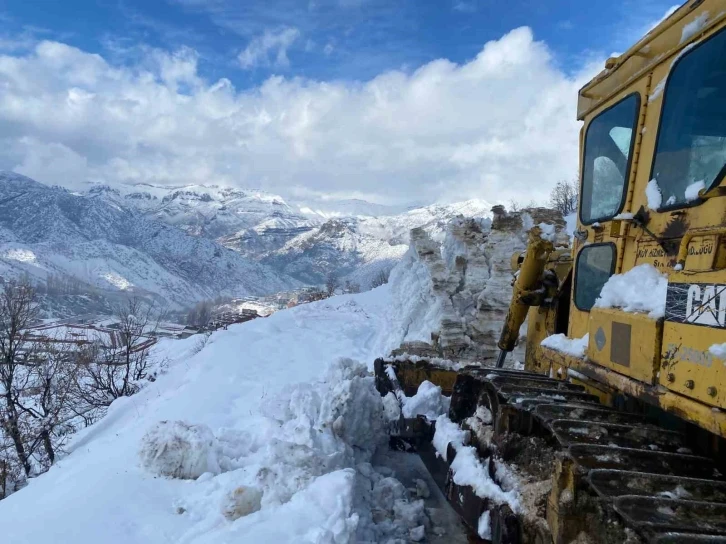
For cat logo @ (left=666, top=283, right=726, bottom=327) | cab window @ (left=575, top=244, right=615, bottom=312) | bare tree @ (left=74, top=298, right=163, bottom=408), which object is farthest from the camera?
bare tree @ (left=74, top=298, right=163, bottom=408)

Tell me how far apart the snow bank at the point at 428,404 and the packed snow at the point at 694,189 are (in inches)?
167

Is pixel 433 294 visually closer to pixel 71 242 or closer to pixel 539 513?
pixel 539 513

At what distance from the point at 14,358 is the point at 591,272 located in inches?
669

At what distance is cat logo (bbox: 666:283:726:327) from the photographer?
6.62 feet

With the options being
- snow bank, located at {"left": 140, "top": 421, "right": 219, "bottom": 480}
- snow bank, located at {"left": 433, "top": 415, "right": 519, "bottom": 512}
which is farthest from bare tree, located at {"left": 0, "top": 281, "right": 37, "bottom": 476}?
snow bank, located at {"left": 433, "top": 415, "right": 519, "bottom": 512}

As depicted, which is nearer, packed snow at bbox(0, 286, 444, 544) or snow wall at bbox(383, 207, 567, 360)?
packed snow at bbox(0, 286, 444, 544)

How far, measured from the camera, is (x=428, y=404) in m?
6.27

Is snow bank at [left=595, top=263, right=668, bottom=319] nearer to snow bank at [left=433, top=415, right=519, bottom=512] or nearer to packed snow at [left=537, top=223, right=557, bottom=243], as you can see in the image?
snow bank at [left=433, top=415, right=519, bottom=512]

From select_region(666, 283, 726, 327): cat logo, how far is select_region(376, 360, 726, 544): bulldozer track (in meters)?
0.67

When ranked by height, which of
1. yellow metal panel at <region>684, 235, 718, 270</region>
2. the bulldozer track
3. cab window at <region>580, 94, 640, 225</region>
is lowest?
the bulldozer track

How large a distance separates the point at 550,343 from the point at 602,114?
1715 mm

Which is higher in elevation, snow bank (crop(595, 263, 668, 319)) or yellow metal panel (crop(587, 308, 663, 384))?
snow bank (crop(595, 263, 668, 319))

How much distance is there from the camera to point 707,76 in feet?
8.02

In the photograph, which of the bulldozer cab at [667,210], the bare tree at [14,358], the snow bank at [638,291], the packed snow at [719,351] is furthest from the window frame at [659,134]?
the bare tree at [14,358]
